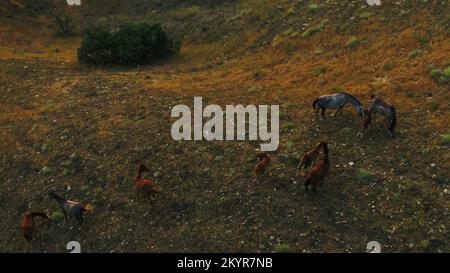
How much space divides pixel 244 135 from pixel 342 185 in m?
5.62

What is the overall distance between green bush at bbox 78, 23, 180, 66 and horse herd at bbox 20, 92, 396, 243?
16124 mm

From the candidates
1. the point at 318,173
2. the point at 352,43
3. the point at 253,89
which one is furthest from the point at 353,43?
the point at 318,173

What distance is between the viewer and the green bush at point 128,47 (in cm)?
3481

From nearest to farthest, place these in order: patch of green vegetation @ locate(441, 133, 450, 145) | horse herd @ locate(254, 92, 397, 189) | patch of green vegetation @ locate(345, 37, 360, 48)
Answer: horse herd @ locate(254, 92, 397, 189), patch of green vegetation @ locate(441, 133, 450, 145), patch of green vegetation @ locate(345, 37, 360, 48)

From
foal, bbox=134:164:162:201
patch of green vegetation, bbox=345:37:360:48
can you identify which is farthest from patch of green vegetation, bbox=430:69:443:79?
foal, bbox=134:164:162:201

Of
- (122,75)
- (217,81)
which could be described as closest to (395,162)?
(217,81)

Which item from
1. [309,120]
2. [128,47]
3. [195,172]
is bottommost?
[195,172]

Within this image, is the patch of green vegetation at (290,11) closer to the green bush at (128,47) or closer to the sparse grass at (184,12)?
the green bush at (128,47)

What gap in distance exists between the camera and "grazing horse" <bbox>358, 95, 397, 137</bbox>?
65.0 ft

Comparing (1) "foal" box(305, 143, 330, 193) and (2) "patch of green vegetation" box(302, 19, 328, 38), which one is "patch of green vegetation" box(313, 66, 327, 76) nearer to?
(2) "patch of green vegetation" box(302, 19, 328, 38)

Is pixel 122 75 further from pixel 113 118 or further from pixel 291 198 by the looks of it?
pixel 291 198

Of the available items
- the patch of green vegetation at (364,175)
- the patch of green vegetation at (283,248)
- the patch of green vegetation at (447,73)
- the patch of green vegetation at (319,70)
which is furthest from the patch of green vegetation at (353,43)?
the patch of green vegetation at (283,248)

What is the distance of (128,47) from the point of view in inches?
1375

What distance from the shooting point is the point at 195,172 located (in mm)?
20453
